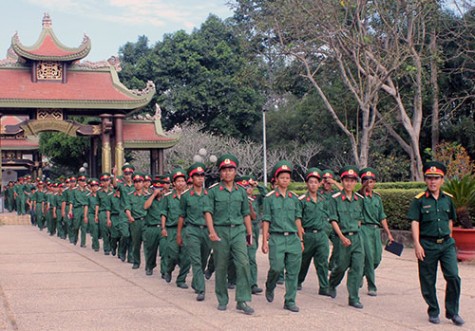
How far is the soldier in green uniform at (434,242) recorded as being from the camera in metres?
7.75

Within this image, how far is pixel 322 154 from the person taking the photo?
39906 millimetres

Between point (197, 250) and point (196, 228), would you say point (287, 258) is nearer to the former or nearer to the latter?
point (197, 250)

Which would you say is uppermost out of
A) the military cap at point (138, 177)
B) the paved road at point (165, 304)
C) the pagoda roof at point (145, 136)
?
the pagoda roof at point (145, 136)

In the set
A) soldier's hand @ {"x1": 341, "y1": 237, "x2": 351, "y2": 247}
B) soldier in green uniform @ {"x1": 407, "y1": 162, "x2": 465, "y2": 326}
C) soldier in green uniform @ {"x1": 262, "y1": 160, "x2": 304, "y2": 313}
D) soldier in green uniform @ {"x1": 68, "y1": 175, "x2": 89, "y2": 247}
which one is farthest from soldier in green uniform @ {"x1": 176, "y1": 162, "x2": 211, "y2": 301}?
soldier in green uniform @ {"x1": 68, "y1": 175, "x2": 89, "y2": 247}

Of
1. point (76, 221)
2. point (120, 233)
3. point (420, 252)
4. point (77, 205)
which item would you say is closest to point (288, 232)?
point (420, 252)

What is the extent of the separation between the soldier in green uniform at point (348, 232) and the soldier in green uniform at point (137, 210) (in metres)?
4.84

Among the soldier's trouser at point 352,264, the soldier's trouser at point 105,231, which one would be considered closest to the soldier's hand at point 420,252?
the soldier's trouser at point 352,264

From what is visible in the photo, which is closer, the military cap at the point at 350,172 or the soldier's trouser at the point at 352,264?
the soldier's trouser at the point at 352,264

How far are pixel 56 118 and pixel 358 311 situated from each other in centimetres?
2472

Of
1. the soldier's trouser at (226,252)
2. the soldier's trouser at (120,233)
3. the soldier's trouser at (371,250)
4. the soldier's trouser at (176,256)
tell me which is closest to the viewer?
the soldier's trouser at (226,252)

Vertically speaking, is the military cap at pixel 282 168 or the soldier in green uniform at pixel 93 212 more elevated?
the military cap at pixel 282 168

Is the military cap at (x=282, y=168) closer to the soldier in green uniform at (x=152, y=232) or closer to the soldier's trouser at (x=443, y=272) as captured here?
the soldier's trouser at (x=443, y=272)

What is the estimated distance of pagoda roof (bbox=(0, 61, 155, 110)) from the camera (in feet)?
99.6

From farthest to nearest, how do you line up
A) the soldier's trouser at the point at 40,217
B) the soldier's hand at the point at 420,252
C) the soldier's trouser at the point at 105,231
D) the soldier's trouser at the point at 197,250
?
1. the soldier's trouser at the point at 40,217
2. the soldier's trouser at the point at 105,231
3. the soldier's trouser at the point at 197,250
4. the soldier's hand at the point at 420,252
